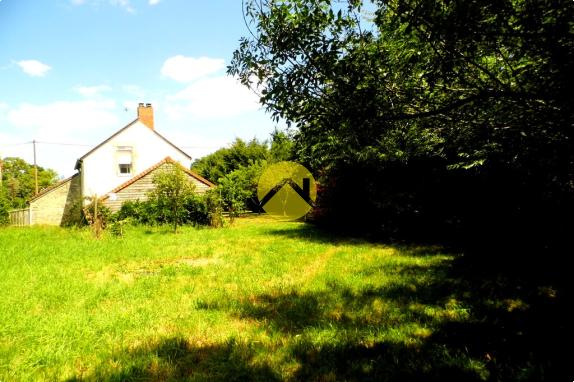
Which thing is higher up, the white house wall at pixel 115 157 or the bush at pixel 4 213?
the white house wall at pixel 115 157

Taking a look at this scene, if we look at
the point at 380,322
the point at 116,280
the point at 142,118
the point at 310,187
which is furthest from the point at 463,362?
the point at 142,118

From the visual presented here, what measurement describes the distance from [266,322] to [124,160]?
74.5 ft

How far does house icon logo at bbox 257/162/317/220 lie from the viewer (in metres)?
19.6

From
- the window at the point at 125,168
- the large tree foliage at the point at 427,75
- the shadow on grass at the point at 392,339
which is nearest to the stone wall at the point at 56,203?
the window at the point at 125,168

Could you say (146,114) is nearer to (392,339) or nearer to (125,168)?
(125,168)

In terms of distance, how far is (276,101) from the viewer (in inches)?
116

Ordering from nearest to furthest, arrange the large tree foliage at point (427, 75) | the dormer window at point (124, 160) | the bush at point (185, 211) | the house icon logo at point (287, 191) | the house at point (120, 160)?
the large tree foliage at point (427, 75) → the bush at point (185, 211) → the house icon logo at point (287, 191) → the house at point (120, 160) → the dormer window at point (124, 160)

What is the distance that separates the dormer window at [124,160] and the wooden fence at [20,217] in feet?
31.3

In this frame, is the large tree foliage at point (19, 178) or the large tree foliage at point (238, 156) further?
the large tree foliage at point (19, 178)

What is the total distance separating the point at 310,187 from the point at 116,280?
42.6ft

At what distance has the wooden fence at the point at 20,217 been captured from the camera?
2593 centimetres

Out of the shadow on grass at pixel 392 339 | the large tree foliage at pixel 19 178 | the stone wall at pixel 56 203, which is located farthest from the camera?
the large tree foliage at pixel 19 178

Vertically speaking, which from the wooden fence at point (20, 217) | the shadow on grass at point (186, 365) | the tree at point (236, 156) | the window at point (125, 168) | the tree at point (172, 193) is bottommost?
the shadow on grass at point (186, 365)

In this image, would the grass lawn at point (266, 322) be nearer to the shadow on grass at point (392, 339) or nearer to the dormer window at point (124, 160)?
the shadow on grass at point (392, 339)
